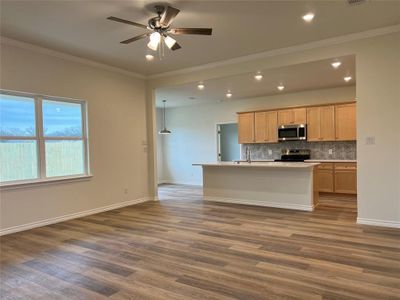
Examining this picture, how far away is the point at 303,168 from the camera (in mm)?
5355

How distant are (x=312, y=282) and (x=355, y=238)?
1531 mm

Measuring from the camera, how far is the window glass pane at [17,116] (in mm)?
4332

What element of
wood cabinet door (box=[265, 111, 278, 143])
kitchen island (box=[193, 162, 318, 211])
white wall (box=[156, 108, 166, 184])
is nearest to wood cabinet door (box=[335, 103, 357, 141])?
wood cabinet door (box=[265, 111, 278, 143])

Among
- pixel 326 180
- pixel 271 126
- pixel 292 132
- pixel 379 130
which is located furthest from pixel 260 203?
pixel 271 126

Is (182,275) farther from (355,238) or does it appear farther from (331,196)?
(331,196)

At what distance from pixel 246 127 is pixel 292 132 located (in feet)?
4.45

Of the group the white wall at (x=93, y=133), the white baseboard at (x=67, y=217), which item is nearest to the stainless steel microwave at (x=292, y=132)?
the white wall at (x=93, y=133)

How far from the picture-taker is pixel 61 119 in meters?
5.13

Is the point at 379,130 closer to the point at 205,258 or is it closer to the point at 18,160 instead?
the point at 205,258

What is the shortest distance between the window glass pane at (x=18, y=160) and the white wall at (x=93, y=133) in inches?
9.4

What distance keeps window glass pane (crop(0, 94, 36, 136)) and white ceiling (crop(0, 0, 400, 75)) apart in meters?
0.94

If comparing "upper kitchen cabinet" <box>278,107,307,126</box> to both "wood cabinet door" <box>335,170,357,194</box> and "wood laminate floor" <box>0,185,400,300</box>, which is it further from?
"wood laminate floor" <box>0,185,400,300</box>

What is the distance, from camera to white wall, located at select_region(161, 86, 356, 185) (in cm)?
857

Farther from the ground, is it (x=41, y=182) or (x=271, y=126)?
(x=271, y=126)
